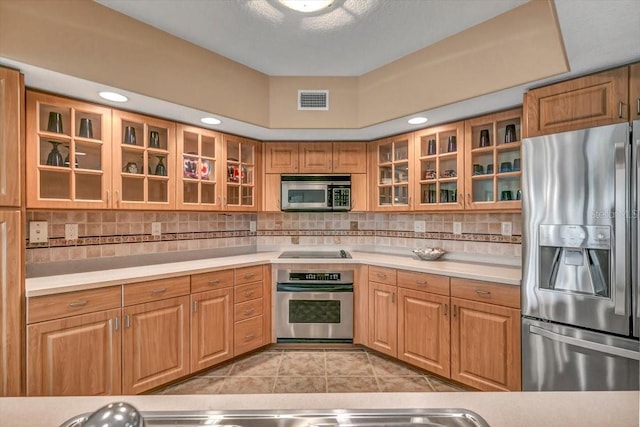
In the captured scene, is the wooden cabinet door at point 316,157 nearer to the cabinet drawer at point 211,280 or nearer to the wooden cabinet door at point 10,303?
the cabinet drawer at point 211,280

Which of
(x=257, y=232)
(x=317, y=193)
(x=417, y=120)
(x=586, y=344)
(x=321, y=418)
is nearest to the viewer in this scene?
(x=321, y=418)

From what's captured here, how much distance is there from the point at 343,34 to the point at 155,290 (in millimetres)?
2235

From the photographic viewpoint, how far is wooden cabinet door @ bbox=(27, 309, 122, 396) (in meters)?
1.75

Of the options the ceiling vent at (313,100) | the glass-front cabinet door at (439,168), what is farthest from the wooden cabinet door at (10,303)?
the glass-front cabinet door at (439,168)

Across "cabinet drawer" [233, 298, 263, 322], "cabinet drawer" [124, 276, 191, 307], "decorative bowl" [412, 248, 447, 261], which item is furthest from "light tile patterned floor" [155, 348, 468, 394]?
"decorative bowl" [412, 248, 447, 261]

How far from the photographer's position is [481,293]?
2193mm

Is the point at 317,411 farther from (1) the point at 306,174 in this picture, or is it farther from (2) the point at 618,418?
(1) the point at 306,174

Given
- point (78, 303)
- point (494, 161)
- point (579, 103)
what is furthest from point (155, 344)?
point (579, 103)

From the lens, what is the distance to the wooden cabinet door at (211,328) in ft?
8.04

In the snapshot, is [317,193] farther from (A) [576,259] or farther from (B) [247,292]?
(A) [576,259]

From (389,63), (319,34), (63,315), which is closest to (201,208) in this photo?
(63,315)

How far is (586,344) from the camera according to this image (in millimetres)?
1719

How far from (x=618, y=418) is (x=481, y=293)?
168 centimetres

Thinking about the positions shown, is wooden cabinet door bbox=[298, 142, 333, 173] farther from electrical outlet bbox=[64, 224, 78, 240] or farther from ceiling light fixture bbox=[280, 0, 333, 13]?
electrical outlet bbox=[64, 224, 78, 240]
